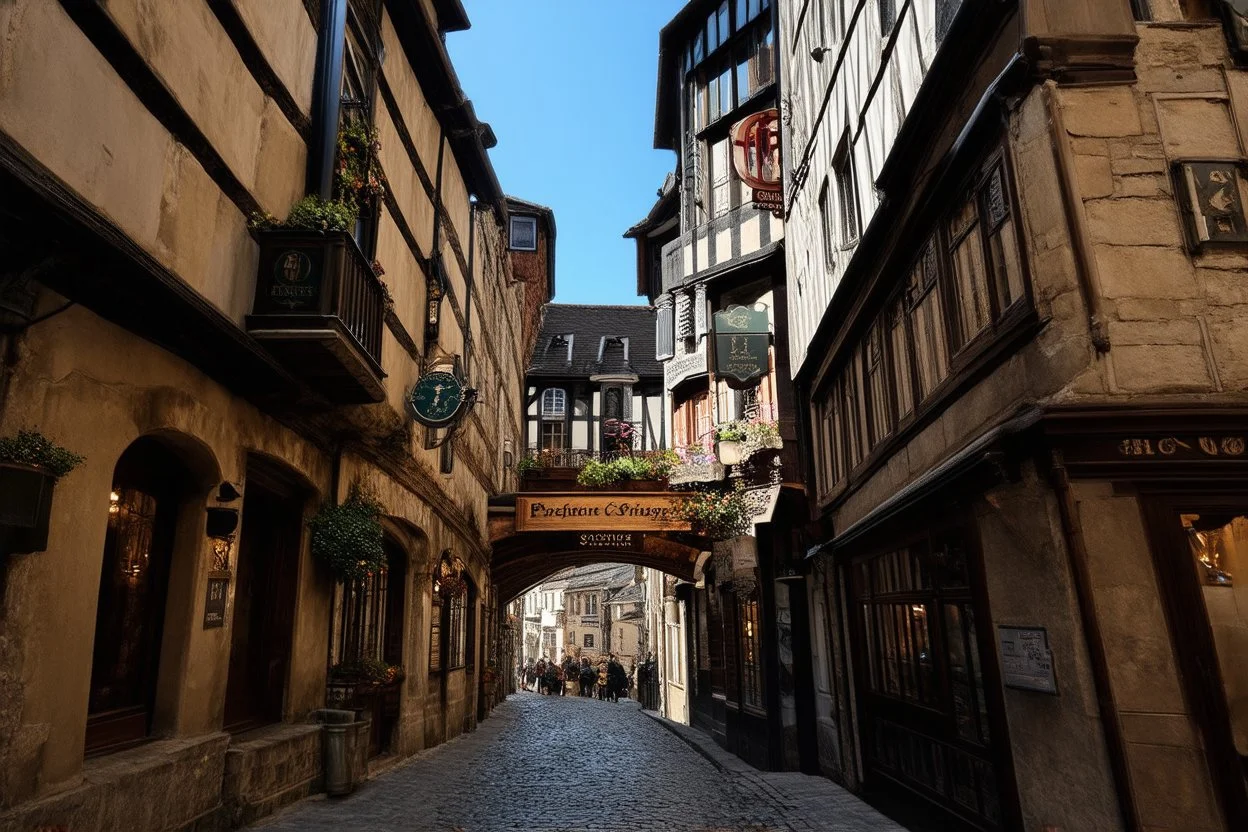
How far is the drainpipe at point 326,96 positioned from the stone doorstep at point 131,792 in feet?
14.2

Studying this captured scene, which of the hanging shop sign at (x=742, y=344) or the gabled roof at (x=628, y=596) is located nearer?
the hanging shop sign at (x=742, y=344)

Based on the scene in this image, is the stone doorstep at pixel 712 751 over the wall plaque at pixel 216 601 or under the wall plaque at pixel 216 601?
under

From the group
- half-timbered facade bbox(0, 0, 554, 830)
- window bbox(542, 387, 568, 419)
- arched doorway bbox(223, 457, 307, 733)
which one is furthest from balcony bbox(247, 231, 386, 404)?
window bbox(542, 387, 568, 419)

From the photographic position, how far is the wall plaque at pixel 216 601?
240 inches

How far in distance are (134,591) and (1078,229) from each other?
6318mm

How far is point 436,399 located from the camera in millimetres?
10000

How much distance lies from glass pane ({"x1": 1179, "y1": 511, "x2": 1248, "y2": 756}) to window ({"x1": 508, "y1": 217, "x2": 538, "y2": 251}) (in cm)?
2139

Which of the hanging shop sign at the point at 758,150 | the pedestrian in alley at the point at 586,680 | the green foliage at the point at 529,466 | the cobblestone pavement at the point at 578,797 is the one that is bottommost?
the pedestrian in alley at the point at 586,680

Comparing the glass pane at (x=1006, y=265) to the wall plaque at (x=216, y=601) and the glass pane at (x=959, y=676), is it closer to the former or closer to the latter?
the glass pane at (x=959, y=676)

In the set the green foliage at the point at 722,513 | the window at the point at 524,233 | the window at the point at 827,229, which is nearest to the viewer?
the window at the point at 827,229

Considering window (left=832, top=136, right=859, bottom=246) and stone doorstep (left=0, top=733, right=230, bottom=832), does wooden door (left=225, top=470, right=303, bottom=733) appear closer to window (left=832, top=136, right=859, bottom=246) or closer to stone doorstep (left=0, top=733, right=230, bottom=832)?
stone doorstep (left=0, top=733, right=230, bottom=832)

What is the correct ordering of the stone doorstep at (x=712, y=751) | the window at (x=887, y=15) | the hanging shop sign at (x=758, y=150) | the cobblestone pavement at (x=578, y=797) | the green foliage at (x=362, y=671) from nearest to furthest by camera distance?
the cobblestone pavement at (x=578, y=797)
the window at (x=887, y=15)
the green foliage at (x=362, y=671)
the stone doorstep at (x=712, y=751)
the hanging shop sign at (x=758, y=150)

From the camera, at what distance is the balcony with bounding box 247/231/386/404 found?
604cm

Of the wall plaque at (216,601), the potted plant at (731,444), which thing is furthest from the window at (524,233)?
the wall plaque at (216,601)
